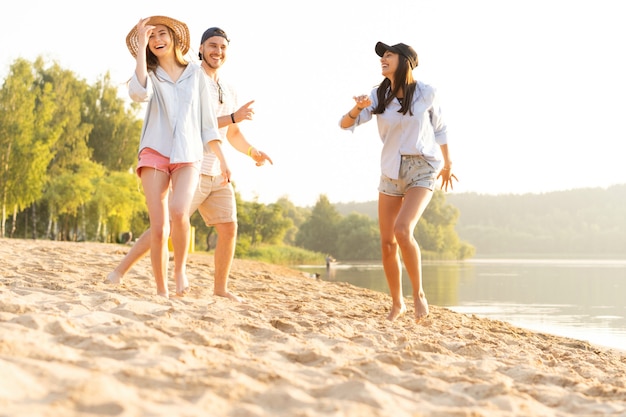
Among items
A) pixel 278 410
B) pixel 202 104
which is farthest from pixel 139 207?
pixel 278 410

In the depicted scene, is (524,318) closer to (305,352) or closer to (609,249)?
(305,352)

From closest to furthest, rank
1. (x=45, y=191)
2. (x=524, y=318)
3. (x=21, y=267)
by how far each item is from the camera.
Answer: (x=21, y=267), (x=524, y=318), (x=45, y=191)

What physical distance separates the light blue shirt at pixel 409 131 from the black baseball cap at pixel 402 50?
17 cm

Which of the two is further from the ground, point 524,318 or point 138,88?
point 138,88

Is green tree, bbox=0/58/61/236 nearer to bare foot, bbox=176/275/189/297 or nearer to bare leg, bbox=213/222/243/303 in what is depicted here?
bare leg, bbox=213/222/243/303

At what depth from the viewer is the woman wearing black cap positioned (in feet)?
16.6

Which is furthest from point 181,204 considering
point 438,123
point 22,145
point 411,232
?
point 22,145

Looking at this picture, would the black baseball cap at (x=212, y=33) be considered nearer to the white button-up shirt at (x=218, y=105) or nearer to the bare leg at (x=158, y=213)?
the white button-up shirt at (x=218, y=105)

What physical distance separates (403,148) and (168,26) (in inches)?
72.3

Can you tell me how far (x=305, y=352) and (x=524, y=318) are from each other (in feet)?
24.9

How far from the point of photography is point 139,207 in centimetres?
3491

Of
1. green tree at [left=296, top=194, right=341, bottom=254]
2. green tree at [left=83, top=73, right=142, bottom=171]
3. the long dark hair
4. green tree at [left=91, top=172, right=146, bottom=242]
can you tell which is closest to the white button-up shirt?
the long dark hair

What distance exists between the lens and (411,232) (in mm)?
5020

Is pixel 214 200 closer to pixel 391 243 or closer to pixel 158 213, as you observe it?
pixel 158 213
